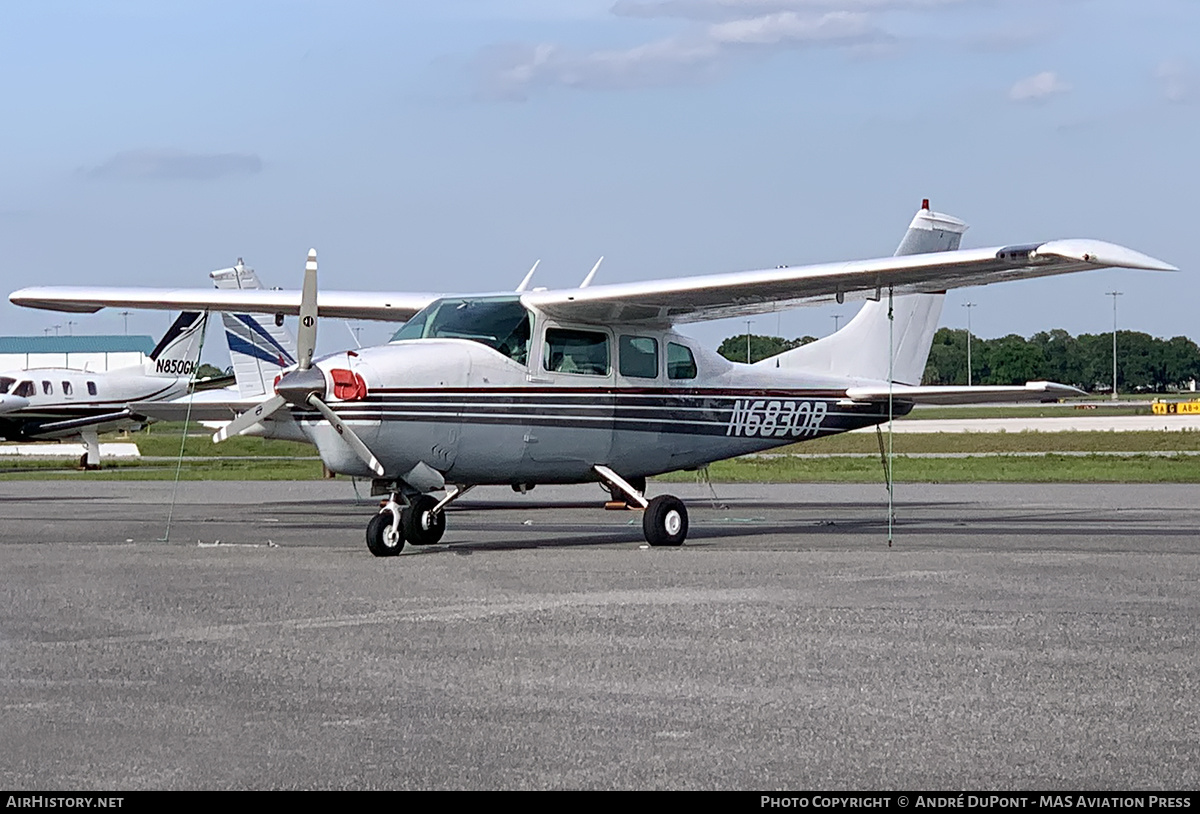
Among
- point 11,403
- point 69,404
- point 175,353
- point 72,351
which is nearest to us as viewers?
point 11,403

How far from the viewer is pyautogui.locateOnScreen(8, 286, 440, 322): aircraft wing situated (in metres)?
19.6

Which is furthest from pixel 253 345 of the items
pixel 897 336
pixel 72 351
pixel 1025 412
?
pixel 72 351

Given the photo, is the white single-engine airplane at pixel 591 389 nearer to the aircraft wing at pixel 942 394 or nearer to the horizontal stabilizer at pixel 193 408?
the aircraft wing at pixel 942 394

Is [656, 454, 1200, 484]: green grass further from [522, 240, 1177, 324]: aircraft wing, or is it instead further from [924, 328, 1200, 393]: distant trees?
[924, 328, 1200, 393]: distant trees

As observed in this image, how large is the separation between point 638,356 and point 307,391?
14.2 feet

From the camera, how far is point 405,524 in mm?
14930

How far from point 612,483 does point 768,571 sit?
4001 mm

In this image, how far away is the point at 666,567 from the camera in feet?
42.5

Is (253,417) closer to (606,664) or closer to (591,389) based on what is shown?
(591,389)

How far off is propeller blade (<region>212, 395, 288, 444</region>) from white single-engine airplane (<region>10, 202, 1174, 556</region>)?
24 mm

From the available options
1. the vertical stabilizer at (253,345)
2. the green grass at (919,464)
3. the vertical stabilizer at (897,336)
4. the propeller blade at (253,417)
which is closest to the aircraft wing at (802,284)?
the vertical stabilizer at (897,336)

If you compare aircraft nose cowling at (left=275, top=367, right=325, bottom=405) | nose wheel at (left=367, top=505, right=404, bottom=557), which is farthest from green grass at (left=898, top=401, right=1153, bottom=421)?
aircraft nose cowling at (left=275, top=367, right=325, bottom=405)
